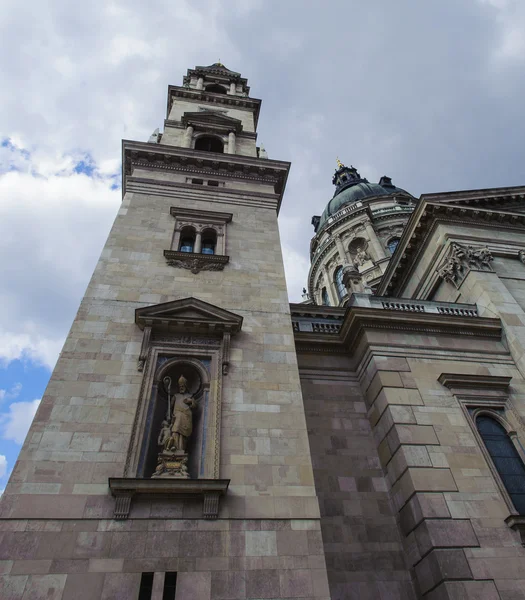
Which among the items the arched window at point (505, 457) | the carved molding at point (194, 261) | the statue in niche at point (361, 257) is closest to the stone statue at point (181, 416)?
the carved molding at point (194, 261)

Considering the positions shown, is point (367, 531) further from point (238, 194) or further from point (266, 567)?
point (238, 194)

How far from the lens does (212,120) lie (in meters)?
26.6

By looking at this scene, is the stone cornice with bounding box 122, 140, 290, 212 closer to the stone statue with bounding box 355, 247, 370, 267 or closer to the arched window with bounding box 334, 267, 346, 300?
the stone statue with bounding box 355, 247, 370, 267

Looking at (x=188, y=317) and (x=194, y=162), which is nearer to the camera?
(x=188, y=317)

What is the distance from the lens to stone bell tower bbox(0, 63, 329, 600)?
28.7 feet

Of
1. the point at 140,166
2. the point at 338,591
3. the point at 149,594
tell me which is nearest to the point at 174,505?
the point at 149,594

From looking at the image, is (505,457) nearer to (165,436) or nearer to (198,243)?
(165,436)

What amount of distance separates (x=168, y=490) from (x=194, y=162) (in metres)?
16.0

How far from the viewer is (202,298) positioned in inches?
592

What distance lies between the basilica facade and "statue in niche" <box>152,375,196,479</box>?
0.05 meters

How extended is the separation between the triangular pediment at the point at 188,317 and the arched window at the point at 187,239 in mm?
4622

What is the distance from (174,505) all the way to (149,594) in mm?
1676

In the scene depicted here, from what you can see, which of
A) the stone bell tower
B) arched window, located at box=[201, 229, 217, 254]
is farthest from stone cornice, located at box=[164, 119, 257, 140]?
arched window, located at box=[201, 229, 217, 254]

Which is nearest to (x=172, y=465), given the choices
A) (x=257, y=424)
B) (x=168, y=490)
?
(x=168, y=490)
